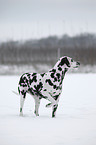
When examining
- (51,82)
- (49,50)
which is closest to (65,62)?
(51,82)

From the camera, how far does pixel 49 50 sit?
96.5 ft

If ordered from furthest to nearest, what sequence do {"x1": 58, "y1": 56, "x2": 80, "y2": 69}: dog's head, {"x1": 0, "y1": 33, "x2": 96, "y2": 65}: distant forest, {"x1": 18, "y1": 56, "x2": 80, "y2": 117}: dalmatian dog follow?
{"x1": 0, "y1": 33, "x2": 96, "y2": 65}: distant forest, {"x1": 58, "y1": 56, "x2": 80, "y2": 69}: dog's head, {"x1": 18, "y1": 56, "x2": 80, "y2": 117}: dalmatian dog

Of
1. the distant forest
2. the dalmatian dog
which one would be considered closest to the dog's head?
the dalmatian dog

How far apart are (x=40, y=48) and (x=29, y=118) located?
82.5 feet

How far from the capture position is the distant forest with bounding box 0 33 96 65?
2781cm

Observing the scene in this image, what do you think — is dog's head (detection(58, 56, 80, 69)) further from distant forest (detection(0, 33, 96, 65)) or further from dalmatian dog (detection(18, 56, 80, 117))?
distant forest (detection(0, 33, 96, 65))

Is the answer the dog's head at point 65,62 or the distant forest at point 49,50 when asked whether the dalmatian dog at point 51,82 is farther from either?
the distant forest at point 49,50

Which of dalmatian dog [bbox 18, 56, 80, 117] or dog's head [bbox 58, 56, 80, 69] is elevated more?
dog's head [bbox 58, 56, 80, 69]

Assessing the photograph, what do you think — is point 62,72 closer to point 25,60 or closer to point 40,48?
point 25,60

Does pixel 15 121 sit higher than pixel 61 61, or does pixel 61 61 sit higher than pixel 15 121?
pixel 61 61

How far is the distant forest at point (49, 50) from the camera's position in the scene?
27.8m

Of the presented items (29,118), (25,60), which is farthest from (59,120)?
(25,60)

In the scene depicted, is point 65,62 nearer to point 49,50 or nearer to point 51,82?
point 51,82

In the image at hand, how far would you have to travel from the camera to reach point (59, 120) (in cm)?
513
